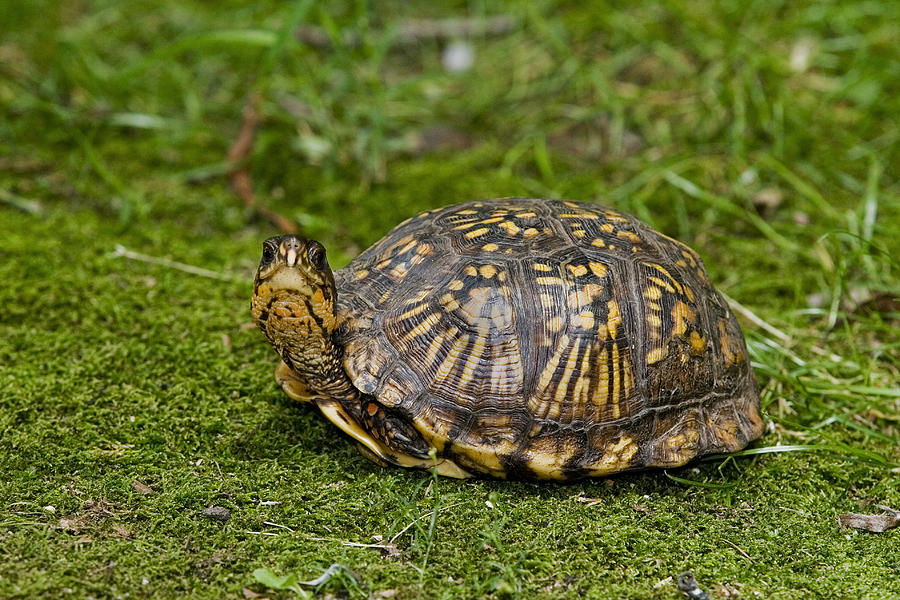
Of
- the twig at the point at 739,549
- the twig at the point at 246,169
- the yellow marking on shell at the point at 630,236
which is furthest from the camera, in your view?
the twig at the point at 246,169

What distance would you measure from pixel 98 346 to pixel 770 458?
2.78 m

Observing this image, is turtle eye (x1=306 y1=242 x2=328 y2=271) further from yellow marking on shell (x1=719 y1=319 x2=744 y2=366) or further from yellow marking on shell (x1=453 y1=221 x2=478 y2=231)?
yellow marking on shell (x1=719 y1=319 x2=744 y2=366)

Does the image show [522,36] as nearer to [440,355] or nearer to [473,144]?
[473,144]

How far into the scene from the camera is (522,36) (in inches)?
261

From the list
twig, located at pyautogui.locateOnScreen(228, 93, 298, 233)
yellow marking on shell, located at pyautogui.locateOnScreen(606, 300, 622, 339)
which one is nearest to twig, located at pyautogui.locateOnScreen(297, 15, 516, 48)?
twig, located at pyautogui.locateOnScreen(228, 93, 298, 233)

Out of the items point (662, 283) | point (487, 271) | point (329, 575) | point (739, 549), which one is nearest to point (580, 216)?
point (662, 283)

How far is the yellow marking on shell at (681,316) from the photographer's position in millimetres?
3039

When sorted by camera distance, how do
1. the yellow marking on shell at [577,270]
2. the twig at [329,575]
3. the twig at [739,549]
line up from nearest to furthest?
1. the twig at [329,575]
2. the twig at [739,549]
3. the yellow marking on shell at [577,270]

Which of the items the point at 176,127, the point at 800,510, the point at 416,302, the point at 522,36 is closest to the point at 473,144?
the point at 522,36

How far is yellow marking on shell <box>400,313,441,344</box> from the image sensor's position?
2.89 m

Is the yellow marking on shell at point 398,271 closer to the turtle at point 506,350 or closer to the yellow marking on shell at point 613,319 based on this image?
the turtle at point 506,350

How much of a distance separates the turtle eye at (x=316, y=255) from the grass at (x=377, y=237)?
712mm

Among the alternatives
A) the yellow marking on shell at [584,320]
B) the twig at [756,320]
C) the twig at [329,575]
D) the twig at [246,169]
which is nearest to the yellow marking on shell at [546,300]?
the yellow marking on shell at [584,320]

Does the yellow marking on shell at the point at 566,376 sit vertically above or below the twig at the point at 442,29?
below
